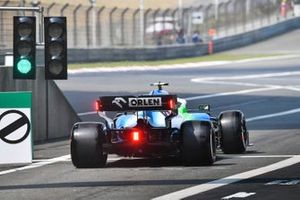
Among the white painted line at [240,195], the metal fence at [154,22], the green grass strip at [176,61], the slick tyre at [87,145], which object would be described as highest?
the metal fence at [154,22]

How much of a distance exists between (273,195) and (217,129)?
4957 millimetres

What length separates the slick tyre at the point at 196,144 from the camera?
14953 millimetres

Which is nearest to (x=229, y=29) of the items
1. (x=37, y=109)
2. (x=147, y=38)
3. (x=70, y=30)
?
(x=147, y=38)

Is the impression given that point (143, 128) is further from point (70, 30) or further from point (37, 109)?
point (70, 30)

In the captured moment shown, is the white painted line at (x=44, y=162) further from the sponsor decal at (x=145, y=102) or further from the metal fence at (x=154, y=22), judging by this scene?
the metal fence at (x=154, y=22)

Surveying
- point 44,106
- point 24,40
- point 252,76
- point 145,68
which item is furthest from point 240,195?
point 145,68

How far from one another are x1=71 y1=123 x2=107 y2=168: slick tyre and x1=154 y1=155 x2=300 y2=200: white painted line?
225 centimetres

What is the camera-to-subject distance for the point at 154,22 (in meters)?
66.2

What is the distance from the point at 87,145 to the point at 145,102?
1014 mm

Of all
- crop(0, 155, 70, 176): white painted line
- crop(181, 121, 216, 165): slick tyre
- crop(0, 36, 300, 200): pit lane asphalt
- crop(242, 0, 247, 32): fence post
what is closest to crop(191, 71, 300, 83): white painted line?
crop(0, 36, 300, 200): pit lane asphalt

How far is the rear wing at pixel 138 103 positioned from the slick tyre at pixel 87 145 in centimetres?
35

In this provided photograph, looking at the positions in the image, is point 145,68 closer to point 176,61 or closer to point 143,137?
point 176,61

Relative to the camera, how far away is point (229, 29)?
78.1m

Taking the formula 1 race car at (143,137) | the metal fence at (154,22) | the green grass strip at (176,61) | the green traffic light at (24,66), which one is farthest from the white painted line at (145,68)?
the formula 1 race car at (143,137)
